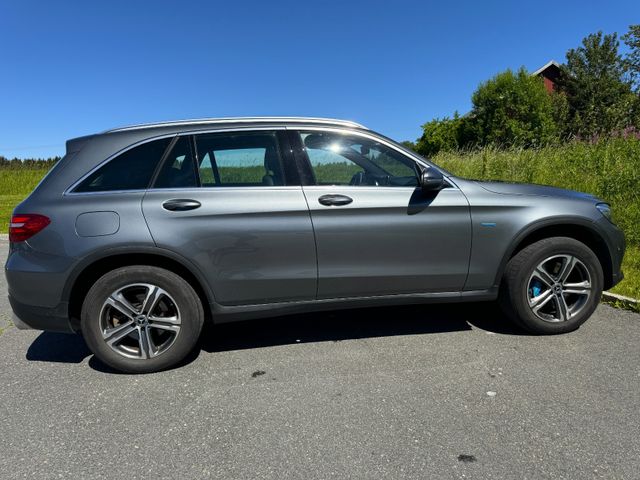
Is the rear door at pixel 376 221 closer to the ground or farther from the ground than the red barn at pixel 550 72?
closer to the ground

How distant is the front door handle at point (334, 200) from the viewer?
3279 mm

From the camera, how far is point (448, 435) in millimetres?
2414

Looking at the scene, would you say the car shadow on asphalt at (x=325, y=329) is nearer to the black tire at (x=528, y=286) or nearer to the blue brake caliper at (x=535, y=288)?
the black tire at (x=528, y=286)

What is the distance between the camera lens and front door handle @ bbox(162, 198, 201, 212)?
10.3 feet

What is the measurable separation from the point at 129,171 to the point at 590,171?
8634mm

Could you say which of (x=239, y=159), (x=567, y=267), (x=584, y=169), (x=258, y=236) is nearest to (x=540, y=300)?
(x=567, y=267)

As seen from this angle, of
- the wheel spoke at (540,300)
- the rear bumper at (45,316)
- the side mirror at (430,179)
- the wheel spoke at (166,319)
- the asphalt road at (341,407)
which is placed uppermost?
the side mirror at (430,179)

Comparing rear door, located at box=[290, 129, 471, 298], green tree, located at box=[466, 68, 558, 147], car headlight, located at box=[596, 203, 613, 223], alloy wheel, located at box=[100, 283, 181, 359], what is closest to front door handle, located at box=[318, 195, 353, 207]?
rear door, located at box=[290, 129, 471, 298]

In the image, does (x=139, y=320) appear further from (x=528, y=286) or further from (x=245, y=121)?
(x=528, y=286)

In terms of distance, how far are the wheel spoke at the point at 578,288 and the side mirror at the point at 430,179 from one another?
56.9 inches

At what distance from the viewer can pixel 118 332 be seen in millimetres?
3182

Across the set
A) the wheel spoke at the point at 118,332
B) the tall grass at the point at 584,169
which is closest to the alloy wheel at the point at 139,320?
the wheel spoke at the point at 118,332

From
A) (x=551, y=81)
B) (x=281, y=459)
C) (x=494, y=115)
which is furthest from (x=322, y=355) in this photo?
(x=551, y=81)

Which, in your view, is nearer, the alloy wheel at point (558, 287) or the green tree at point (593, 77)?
the alloy wheel at point (558, 287)
